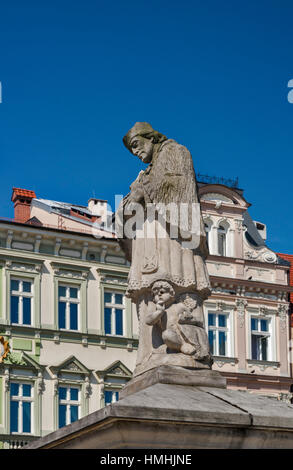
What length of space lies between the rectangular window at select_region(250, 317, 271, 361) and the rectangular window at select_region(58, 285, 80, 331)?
6048mm

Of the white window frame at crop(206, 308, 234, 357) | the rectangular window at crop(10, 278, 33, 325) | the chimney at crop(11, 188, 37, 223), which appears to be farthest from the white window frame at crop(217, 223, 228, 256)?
the rectangular window at crop(10, 278, 33, 325)

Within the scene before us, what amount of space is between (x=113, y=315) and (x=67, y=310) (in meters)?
1.51

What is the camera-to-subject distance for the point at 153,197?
11.5 metres

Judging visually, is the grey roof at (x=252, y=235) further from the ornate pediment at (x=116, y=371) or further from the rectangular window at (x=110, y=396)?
the rectangular window at (x=110, y=396)

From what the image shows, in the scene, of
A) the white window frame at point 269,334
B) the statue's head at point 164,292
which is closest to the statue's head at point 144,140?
the statue's head at point 164,292

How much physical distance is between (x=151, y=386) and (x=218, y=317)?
26689 millimetres

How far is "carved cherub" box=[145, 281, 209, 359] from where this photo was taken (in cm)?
1085

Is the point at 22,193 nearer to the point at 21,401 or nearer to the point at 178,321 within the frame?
the point at 21,401

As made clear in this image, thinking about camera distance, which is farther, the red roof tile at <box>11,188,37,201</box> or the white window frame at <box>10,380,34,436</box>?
the red roof tile at <box>11,188,37,201</box>

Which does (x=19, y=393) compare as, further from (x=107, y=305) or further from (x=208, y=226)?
(x=208, y=226)

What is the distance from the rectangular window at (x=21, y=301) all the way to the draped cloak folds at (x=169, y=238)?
73.9ft

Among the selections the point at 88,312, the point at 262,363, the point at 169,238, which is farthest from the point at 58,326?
the point at 169,238

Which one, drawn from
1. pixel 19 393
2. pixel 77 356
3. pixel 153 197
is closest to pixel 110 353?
pixel 77 356

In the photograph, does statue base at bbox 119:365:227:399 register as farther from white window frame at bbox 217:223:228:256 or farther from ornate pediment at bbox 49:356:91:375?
white window frame at bbox 217:223:228:256
